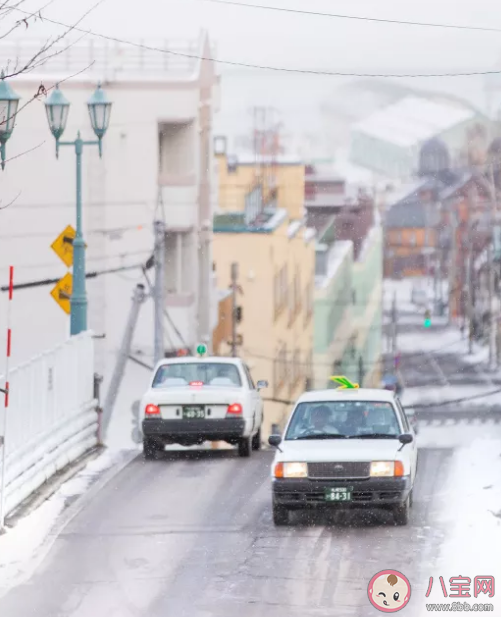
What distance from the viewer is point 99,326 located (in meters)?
49.5

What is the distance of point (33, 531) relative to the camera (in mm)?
15312

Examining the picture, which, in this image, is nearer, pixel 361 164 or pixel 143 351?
pixel 143 351

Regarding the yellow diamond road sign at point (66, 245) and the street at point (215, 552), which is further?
the yellow diamond road sign at point (66, 245)

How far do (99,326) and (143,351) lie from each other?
1996mm

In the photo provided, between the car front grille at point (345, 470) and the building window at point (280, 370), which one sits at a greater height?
the car front grille at point (345, 470)

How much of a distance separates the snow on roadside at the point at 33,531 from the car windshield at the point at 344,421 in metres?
2.92

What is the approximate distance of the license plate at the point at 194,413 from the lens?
2177 centimetres

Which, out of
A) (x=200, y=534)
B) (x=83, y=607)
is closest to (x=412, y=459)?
(x=200, y=534)

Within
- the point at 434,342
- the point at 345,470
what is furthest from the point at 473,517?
the point at 434,342

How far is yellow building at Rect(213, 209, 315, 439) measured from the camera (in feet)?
208

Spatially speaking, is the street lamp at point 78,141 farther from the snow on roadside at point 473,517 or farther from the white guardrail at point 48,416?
the snow on roadside at point 473,517

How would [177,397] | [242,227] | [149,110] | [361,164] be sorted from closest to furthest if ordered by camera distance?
[177,397] → [149,110] → [242,227] → [361,164]

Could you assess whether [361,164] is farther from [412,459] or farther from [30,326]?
[412,459]

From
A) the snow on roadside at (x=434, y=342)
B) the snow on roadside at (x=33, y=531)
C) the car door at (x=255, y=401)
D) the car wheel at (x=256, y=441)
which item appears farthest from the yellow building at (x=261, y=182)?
the snow on roadside at (x=33, y=531)
